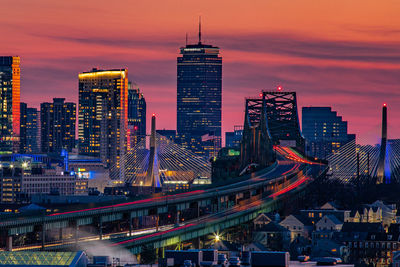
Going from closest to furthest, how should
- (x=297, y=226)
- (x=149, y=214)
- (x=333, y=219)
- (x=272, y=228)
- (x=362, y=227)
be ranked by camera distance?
(x=149, y=214)
(x=272, y=228)
(x=362, y=227)
(x=297, y=226)
(x=333, y=219)

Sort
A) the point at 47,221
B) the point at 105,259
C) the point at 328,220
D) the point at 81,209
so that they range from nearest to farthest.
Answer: the point at 105,259 < the point at 47,221 < the point at 81,209 < the point at 328,220

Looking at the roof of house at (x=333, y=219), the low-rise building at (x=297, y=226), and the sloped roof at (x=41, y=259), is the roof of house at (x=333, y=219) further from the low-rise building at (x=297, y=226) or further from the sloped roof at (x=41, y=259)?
the sloped roof at (x=41, y=259)

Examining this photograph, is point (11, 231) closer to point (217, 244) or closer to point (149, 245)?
point (149, 245)

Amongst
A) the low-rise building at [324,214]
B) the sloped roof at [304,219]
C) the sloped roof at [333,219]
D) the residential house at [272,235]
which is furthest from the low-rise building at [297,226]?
the low-rise building at [324,214]

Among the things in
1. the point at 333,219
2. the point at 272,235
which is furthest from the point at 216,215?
the point at 333,219

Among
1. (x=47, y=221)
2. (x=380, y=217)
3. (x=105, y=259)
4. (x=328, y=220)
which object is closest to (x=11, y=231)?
(x=47, y=221)

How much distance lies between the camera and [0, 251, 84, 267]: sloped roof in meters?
69.6

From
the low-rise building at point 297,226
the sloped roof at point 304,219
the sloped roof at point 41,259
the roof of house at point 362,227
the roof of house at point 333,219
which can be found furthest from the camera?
the sloped roof at point 304,219

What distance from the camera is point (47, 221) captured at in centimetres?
11581

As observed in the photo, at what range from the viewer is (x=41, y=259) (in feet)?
233

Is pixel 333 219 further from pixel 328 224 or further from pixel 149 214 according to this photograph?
pixel 149 214

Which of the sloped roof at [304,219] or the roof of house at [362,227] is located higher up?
the sloped roof at [304,219]

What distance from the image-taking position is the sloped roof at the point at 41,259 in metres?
69.6

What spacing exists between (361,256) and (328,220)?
59.2 ft
